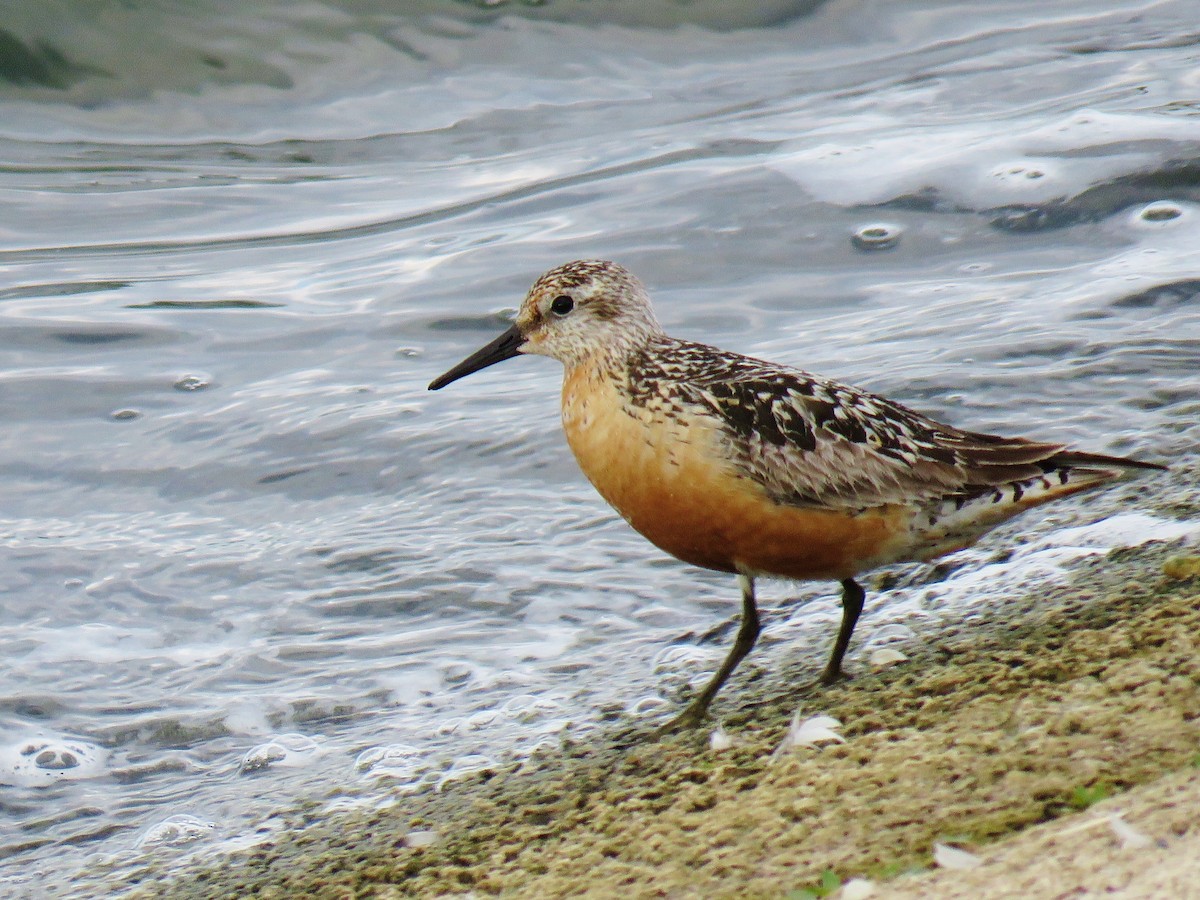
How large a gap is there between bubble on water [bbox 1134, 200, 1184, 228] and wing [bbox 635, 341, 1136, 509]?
5702 millimetres

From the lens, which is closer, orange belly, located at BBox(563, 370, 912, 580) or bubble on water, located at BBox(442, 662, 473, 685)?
orange belly, located at BBox(563, 370, 912, 580)

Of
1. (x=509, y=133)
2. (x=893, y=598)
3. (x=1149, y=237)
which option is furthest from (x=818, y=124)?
(x=893, y=598)

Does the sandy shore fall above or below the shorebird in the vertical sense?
below

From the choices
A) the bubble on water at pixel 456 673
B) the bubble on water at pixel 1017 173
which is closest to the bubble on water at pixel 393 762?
the bubble on water at pixel 456 673

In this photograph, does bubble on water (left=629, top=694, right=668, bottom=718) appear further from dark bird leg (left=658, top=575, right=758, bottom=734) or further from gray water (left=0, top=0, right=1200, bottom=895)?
dark bird leg (left=658, top=575, right=758, bottom=734)

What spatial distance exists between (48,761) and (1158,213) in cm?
780

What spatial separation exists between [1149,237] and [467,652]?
5.84 meters

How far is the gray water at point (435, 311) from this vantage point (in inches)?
Result: 230

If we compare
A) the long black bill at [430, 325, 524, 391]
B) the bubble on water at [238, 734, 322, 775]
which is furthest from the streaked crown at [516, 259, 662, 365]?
the bubble on water at [238, 734, 322, 775]

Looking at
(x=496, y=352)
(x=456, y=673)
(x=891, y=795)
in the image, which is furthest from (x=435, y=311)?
(x=891, y=795)

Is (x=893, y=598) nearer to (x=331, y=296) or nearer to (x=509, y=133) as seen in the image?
(x=331, y=296)

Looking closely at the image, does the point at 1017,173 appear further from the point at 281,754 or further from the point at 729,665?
the point at 281,754

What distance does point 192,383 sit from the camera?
9398 mm

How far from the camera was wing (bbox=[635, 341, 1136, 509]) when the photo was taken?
4.64 metres
